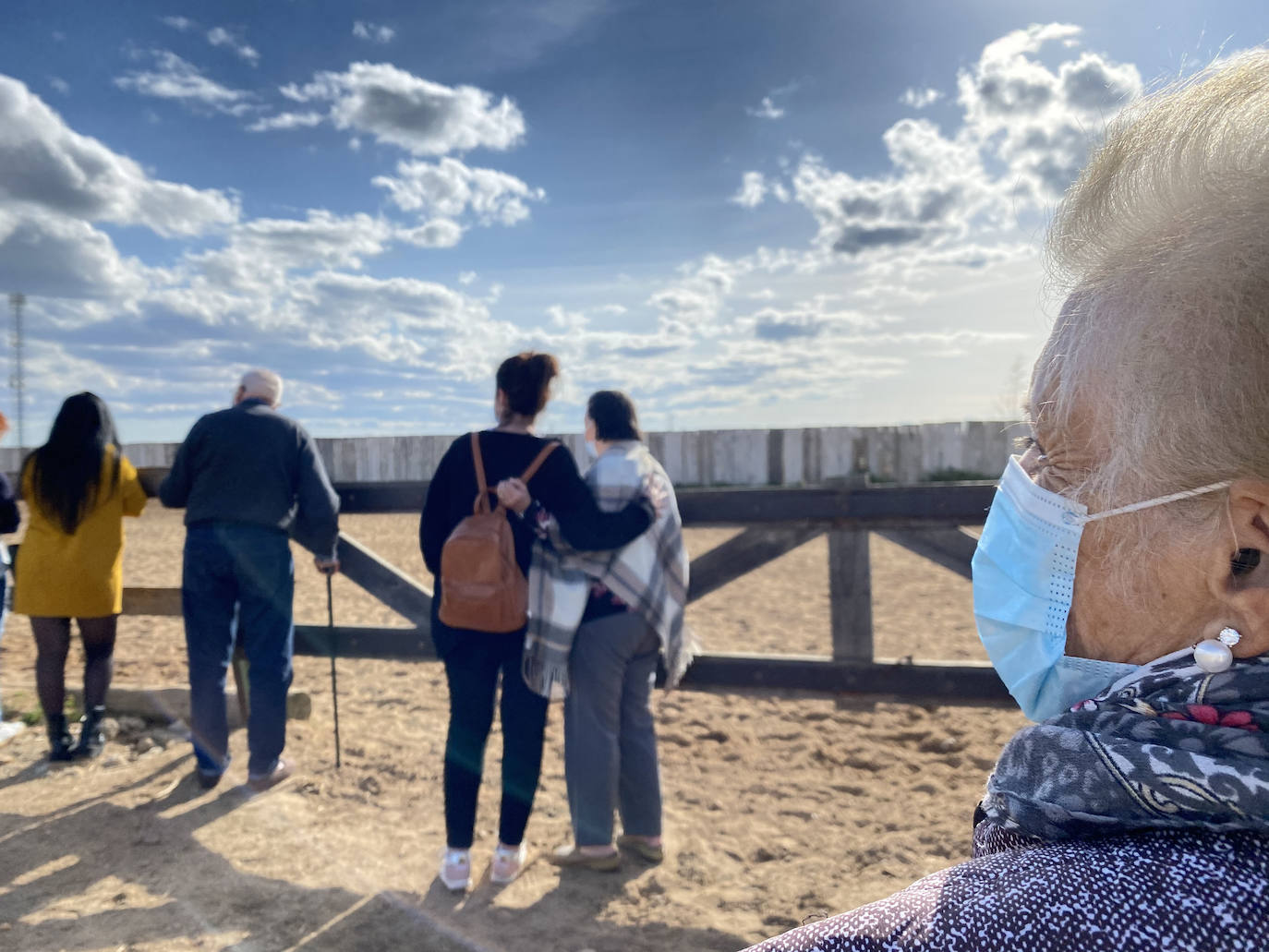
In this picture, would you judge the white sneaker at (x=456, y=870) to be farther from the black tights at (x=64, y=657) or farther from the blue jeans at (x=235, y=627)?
the black tights at (x=64, y=657)

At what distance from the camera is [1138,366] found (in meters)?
0.83

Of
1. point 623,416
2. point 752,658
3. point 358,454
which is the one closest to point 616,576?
point 623,416

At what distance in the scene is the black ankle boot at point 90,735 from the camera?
4738 millimetres

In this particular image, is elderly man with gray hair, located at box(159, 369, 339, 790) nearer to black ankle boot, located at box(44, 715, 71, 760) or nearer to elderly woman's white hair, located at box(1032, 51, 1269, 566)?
black ankle boot, located at box(44, 715, 71, 760)

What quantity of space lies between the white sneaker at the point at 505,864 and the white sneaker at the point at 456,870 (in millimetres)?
110

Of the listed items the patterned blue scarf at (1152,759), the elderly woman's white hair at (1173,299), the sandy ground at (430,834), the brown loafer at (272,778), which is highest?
the elderly woman's white hair at (1173,299)

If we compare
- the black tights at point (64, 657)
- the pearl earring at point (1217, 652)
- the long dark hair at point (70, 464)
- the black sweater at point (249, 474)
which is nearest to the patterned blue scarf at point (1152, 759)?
the pearl earring at point (1217, 652)

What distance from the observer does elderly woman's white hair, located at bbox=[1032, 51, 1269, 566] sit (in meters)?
0.76

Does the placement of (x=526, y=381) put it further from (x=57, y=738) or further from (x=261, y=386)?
(x=57, y=738)

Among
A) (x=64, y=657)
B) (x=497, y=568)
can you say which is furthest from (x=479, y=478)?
(x=64, y=657)

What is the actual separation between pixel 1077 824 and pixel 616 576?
276cm

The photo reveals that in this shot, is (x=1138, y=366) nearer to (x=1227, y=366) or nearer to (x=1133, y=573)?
(x=1227, y=366)

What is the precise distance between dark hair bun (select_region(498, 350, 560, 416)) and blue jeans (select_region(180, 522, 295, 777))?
5.35 feet

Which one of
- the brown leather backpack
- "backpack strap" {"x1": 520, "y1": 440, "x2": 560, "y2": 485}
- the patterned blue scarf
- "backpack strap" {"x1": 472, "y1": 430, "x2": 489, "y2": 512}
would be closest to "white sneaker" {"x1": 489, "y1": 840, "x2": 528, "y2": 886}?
the brown leather backpack
